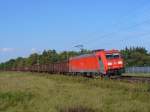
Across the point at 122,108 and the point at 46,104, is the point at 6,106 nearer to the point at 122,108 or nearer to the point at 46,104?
the point at 46,104

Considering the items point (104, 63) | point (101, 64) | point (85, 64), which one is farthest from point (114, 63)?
point (85, 64)

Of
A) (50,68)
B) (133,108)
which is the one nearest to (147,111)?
(133,108)

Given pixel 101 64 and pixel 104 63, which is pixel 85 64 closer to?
pixel 101 64

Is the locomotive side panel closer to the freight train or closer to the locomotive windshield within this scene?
the freight train

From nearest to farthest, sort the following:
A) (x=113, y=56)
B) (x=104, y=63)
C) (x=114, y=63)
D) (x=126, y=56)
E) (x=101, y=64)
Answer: (x=104, y=63) → (x=114, y=63) → (x=101, y=64) → (x=113, y=56) → (x=126, y=56)

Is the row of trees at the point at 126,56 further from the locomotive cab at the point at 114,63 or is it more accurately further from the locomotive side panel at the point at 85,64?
the locomotive cab at the point at 114,63

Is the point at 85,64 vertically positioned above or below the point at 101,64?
above

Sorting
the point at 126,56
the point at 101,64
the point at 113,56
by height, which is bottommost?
the point at 101,64

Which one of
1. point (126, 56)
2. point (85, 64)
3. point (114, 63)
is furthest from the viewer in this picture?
point (126, 56)

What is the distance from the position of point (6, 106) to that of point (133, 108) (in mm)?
6240

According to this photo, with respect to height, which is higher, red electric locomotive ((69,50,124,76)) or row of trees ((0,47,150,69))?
row of trees ((0,47,150,69))

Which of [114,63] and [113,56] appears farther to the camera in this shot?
[113,56]

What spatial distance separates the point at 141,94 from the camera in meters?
19.5

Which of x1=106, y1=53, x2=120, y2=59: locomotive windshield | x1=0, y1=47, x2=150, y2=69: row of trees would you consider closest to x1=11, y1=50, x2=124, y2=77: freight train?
x1=106, y1=53, x2=120, y2=59: locomotive windshield
